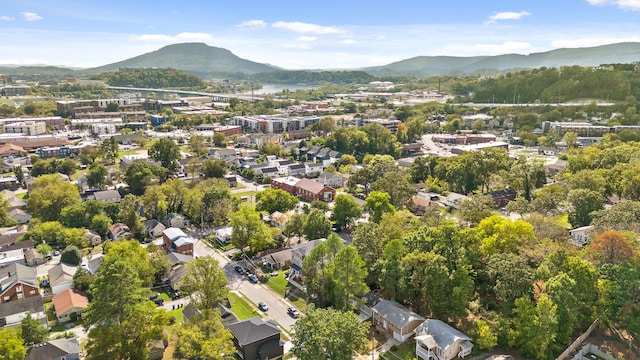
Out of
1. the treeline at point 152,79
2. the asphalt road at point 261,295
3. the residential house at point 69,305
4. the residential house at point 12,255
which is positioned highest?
the treeline at point 152,79

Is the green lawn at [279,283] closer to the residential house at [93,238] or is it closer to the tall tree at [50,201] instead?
the residential house at [93,238]

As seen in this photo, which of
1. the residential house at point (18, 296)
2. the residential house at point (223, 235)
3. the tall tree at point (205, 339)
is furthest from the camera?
the residential house at point (223, 235)

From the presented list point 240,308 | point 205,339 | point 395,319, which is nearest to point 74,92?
point 240,308

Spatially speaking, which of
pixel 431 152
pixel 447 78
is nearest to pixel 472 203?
pixel 431 152

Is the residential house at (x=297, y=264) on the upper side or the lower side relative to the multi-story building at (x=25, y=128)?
lower

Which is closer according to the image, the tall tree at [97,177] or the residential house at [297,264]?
the residential house at [297,264]

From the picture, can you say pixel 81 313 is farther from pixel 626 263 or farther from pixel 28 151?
pixel 28 151

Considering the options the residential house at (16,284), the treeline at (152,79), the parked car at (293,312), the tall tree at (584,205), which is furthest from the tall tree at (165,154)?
the treeline at (152,79)
